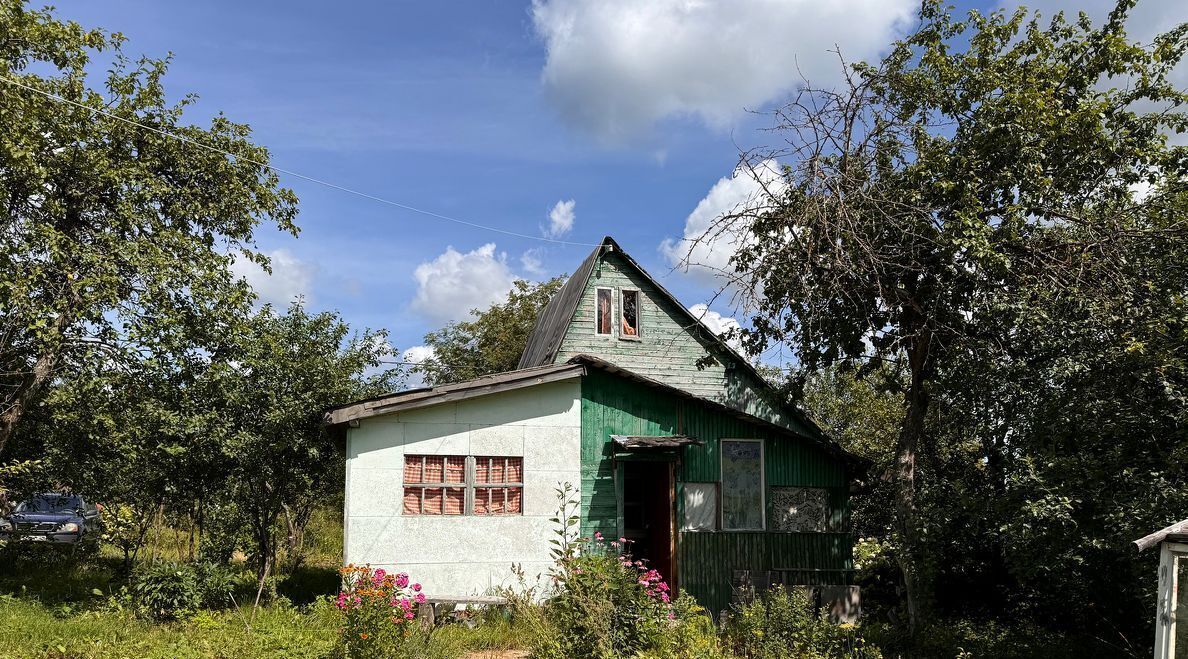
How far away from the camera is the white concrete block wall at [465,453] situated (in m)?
12.2

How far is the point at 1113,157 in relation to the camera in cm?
1169

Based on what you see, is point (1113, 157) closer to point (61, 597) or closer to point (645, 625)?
point (645, 625)

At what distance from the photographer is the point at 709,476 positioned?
1436 cm

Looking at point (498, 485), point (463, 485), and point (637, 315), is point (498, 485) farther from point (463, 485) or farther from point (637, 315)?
point (637, 315)

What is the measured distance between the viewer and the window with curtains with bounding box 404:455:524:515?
12.5 metres

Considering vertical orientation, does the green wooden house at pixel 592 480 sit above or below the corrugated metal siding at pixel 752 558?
above

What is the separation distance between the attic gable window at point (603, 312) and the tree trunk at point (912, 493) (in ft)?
23.1

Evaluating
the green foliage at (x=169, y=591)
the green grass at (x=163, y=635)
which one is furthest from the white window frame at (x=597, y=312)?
the green foliage at (x=169, y=591)

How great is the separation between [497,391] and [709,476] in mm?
4185

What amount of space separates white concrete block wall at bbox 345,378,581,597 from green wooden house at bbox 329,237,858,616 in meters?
0.02

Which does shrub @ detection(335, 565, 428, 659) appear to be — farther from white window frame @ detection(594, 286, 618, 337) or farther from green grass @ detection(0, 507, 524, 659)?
white window frame @ detection(594, 286, 618, 337)

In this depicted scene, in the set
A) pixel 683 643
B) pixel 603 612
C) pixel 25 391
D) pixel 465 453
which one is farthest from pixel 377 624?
pixel 25 391

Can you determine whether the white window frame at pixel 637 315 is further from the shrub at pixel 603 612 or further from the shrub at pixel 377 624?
the shrub at pixel 377 624

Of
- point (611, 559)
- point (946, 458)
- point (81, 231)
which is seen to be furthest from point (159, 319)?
point (946, 458)
